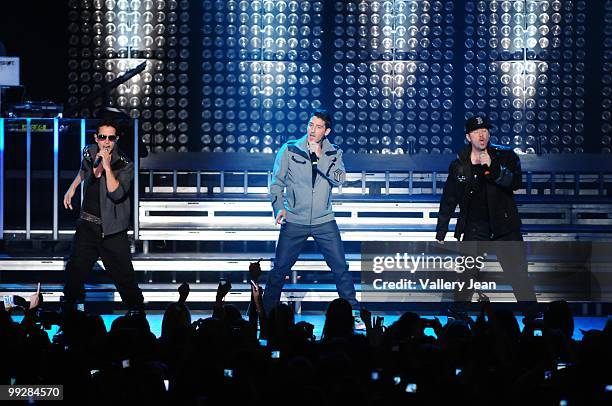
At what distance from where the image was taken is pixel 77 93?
11.7 m

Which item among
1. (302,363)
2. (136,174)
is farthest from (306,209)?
(302,363)

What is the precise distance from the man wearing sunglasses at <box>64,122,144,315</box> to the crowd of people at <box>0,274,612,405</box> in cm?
242

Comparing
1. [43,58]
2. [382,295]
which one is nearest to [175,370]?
[382,295]

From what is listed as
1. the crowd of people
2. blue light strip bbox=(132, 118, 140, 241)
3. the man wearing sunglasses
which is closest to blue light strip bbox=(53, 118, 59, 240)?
blue light strip bbox=(132, 118, 140, 241)

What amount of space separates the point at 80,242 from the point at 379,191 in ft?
16.0

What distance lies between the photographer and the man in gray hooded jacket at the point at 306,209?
794 cm

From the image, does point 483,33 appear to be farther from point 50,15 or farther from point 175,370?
point 175,370

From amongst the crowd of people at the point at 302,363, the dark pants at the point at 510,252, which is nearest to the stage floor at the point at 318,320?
the dark pants at the point at 510,252

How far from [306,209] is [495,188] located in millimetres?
1573

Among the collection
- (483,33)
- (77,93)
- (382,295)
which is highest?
(483,33)

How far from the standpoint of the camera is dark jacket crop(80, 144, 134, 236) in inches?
299

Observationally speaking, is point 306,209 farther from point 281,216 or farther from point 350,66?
point 350,66

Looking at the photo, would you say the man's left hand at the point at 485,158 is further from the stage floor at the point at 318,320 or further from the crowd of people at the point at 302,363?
the crowd of people at the point at 302,363

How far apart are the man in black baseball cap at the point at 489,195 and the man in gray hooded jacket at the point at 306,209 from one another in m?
0.92
